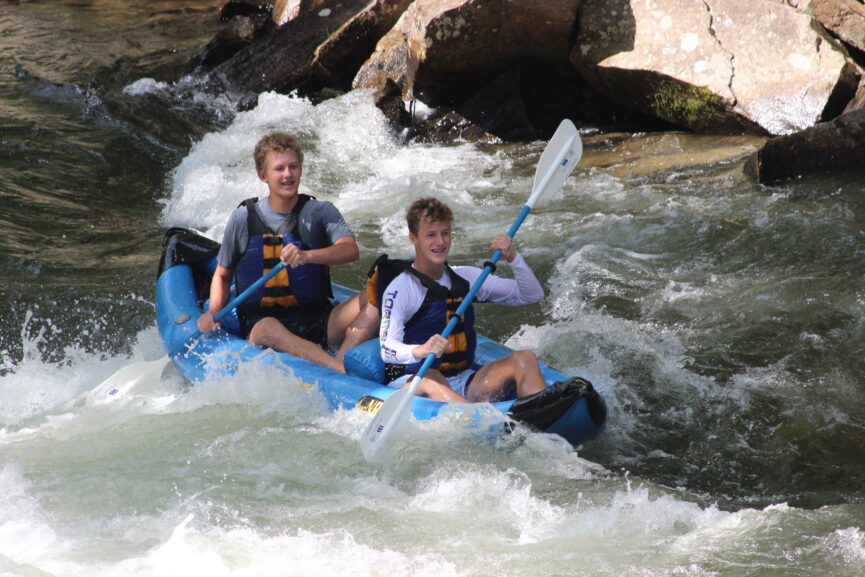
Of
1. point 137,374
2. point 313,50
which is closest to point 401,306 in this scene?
point 137,374

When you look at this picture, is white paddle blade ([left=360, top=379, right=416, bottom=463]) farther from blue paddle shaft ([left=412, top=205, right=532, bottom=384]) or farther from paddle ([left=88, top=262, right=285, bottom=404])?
paddle ([left=88, top=262, right=285, bottom=404])

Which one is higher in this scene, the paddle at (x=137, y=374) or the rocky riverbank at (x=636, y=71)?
the rocky riverbank at (x=636, y=71)

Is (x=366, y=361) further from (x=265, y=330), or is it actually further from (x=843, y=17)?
(x=843, y=17)

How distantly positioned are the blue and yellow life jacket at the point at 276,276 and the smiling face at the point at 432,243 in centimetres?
70

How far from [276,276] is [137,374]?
0.82 meters

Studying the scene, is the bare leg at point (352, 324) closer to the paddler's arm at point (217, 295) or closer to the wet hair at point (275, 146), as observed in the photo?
the paddler's arm at point (217, 295)

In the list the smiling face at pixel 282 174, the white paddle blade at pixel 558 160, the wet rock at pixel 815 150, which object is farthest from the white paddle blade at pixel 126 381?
the wet rock at pixel 815 150

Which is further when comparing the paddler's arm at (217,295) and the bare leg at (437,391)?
the paddler's arm at (217,295)

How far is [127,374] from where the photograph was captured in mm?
4312

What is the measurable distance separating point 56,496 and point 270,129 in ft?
16.7

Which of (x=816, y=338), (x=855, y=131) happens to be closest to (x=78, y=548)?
(x=816, y=338)

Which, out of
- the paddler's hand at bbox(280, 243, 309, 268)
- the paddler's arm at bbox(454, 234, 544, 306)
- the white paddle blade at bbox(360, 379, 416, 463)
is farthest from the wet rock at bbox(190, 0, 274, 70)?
the white paddle blade at bbox(360, 379, 416, 463)

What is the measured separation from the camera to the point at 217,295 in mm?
4145

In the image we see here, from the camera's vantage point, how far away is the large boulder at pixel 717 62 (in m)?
6.59
